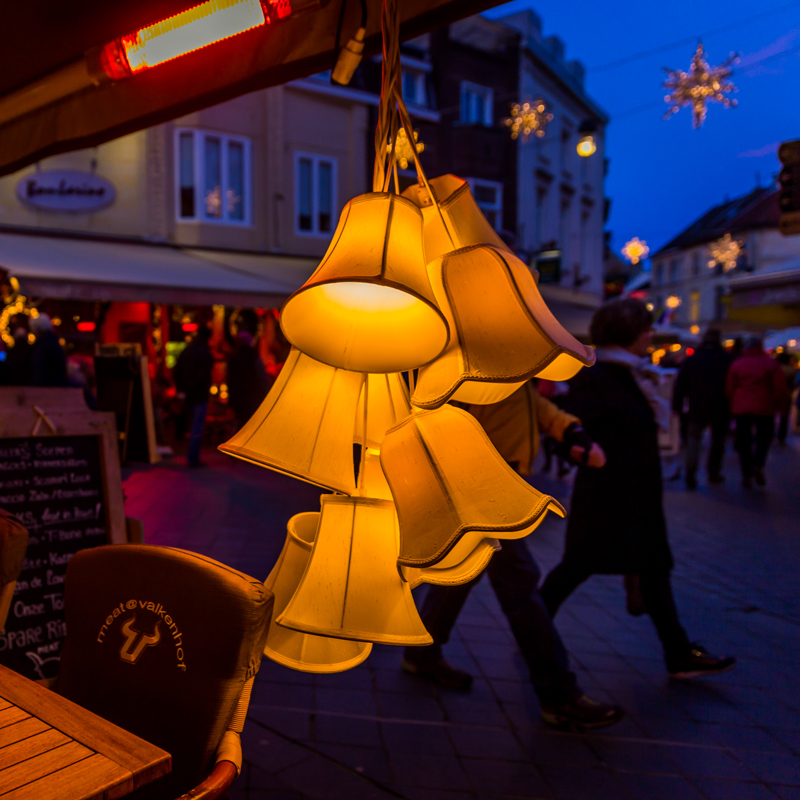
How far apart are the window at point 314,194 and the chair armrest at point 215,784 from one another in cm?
1369

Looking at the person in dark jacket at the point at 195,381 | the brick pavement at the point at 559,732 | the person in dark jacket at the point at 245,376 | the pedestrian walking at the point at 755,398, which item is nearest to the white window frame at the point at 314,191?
the person in dark jacket at the point at 245,376

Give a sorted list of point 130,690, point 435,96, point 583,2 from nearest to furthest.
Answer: point 130,690 → point 435,96 → point 583,2

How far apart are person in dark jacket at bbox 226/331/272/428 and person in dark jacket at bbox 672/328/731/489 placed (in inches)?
225

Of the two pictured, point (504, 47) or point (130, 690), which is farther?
point (504, 47)

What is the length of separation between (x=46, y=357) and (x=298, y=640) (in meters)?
6.24

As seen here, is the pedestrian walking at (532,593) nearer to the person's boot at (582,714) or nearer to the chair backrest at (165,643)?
the person's boot at (582,714)

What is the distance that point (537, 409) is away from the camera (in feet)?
9.73

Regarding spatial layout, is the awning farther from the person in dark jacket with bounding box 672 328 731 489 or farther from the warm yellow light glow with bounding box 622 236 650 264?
the warm yellow light glow with bounding box 622 236 650 264

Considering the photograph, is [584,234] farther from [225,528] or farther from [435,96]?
[225,528]

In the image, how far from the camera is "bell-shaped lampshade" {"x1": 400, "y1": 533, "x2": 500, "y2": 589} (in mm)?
987

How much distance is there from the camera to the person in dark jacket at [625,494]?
9.86ft

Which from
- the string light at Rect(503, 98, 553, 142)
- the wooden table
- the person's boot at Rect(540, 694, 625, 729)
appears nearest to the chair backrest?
the wooden table

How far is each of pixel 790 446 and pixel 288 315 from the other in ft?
52.4

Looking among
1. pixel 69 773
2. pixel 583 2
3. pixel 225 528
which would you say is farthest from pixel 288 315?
pixel 583 2
